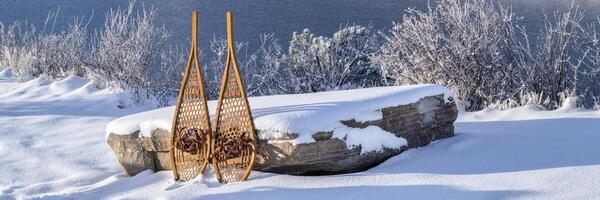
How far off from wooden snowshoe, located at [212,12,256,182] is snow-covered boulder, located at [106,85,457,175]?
0.06 m

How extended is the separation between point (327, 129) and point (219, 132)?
24.9 inches

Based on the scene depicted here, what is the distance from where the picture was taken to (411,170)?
4.10m

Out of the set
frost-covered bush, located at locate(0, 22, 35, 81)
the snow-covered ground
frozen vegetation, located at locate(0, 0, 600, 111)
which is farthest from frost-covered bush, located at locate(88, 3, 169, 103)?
the snow-covered ground

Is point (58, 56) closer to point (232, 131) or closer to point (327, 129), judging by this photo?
point (232, 131)

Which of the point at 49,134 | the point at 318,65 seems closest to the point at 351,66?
the point at 318,65

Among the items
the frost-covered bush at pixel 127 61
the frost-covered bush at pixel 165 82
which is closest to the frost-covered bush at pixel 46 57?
the frost-covered bush at pixel 127 61

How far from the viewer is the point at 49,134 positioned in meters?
5.98

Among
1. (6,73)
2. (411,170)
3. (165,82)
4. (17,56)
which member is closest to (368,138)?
(411,170)

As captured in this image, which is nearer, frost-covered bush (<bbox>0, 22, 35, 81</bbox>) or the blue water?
frost-covered bush (<bbox>0, 22, 35, 81</bbox>)

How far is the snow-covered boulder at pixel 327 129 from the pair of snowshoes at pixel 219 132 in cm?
9

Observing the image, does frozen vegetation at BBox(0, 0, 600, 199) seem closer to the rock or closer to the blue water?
the rock

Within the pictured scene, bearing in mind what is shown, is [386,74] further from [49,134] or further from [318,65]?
[49,134]

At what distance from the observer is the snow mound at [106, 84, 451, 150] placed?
4055 millimetres

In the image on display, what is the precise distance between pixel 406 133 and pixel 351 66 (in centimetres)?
519
